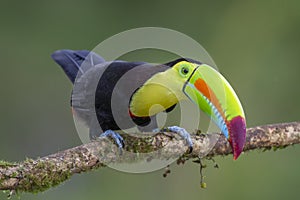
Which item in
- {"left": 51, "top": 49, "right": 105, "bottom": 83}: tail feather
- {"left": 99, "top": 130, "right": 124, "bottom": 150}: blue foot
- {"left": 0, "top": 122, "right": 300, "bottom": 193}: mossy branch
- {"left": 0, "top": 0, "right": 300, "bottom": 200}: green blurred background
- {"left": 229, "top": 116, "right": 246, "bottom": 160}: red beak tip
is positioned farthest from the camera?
{"left": 0, "top": 0, "right": 300, "bottom": 200}: green blurred background

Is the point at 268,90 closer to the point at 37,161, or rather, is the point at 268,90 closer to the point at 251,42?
the point at 251,42

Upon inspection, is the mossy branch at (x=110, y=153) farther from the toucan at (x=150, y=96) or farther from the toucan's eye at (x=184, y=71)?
the toucan's eye at (x=184, y=71)

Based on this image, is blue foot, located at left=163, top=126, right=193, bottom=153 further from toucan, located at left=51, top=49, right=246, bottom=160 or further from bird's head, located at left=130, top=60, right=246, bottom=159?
bird's head, located at left=130, top=60, right=246, bottom=159

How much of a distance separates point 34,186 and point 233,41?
4130 mm

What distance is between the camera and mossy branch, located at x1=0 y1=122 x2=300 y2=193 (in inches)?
89.2

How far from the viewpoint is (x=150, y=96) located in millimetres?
2812

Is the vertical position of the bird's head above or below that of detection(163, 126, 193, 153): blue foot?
above

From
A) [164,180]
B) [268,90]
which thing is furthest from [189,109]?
[268,90]

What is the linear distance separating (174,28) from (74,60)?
274 centimetres

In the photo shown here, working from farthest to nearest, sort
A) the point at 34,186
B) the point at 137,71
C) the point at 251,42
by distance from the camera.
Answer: the point at 251,42, the point at 137,71, the point at 34,186

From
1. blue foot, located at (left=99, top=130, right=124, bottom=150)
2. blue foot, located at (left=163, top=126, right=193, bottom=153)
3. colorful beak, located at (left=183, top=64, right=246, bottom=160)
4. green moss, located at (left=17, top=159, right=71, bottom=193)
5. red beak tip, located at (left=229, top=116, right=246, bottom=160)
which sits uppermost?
colorful beak, located at (left=183, top=64, right=246, bottom=160)

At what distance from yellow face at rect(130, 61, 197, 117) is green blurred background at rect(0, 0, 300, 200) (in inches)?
91.9

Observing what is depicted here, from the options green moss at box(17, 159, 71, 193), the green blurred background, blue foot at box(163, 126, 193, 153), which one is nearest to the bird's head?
blue foot at box(163, 126, 193, 153)

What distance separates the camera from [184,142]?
278cm
